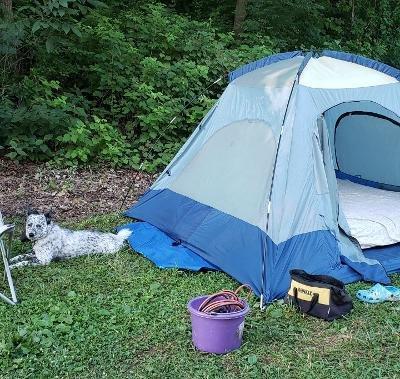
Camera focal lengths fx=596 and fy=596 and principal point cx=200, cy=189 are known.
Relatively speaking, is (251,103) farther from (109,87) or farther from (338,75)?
(109,87)

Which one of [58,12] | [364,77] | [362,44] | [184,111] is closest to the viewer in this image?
[364,77]

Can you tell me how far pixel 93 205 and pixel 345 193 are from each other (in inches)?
95.6

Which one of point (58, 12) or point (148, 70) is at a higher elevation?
point (58, 12)

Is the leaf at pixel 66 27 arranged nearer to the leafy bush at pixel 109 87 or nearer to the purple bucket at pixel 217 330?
the leafy bush at pixel 109 87


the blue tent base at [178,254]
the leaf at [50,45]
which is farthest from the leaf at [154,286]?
the leaf at [50,45]

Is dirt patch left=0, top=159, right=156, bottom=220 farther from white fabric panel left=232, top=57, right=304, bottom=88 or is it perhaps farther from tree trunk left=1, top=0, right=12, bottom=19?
white fabric panel left=232, top=57, right=304, bottom=88

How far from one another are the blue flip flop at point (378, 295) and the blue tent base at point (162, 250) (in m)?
1.03

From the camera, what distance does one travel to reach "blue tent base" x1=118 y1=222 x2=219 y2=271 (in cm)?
429

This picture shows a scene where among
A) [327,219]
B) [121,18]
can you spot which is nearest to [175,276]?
[327,219]

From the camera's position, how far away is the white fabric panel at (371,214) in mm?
4570

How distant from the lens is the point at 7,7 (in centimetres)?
662

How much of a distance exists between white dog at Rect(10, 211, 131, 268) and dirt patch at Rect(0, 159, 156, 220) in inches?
41.7

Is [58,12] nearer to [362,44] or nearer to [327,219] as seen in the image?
[327,219]

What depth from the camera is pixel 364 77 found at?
4664 millimetres
